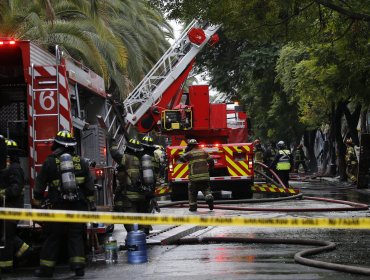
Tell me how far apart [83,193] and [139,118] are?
41.8ft

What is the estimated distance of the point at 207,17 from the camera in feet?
38.8

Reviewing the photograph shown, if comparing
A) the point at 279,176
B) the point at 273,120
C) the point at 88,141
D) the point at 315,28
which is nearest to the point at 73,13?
the point at 279,176

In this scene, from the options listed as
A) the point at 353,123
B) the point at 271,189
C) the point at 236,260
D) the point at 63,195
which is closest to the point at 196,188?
the point at 271,189

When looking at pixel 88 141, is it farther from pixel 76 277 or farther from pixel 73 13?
pixel 73 13

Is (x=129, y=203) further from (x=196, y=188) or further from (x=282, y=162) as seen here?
(x=282, y=162)

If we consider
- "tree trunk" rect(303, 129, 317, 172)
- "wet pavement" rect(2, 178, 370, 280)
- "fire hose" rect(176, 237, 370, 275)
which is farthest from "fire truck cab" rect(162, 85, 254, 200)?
"tree trunk" rect(303, 129, 317, 172)

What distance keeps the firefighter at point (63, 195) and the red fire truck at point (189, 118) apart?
384 inches

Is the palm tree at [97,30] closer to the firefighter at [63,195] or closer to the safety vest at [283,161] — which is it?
the firefighter at [63,195]

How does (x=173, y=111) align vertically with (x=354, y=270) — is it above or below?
above

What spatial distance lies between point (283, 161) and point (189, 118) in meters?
3.25

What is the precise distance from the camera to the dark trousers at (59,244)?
792cm

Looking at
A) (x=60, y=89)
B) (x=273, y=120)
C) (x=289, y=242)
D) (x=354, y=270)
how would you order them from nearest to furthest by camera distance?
(x=354, y=270) < (x=60, y=89) < (x=289, y=242) < (x=273, y=120)

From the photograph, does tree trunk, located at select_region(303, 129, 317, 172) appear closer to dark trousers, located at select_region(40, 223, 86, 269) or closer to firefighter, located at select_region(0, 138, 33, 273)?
firefighter, located at select_region(0, 138, 33, 273)

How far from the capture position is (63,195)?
812 centimetres
